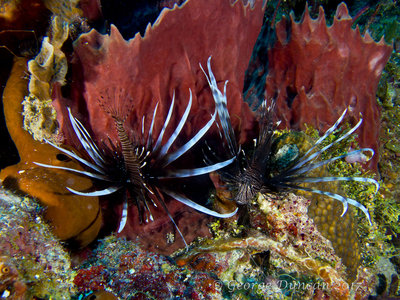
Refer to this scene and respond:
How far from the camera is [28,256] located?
1570mm

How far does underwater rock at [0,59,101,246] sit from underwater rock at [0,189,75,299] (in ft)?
0.44

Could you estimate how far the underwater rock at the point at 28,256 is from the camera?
142 centimetres

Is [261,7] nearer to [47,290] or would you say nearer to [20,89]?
[20,89]

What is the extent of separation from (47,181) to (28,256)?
2.35 feet

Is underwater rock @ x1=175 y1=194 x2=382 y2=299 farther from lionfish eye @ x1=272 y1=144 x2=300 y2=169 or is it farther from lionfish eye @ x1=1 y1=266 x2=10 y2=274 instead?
lionfish eye @ x1=1 y1=266 x2=10 y2=274

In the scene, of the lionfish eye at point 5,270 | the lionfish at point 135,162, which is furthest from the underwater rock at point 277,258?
the lionfish eye at point 5,270

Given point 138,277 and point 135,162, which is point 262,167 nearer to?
point 135,162

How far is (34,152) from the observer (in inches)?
92.4

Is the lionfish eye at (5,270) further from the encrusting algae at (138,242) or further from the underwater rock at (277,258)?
the underwater rock at (277,258)

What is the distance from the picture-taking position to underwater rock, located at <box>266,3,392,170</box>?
3.54 meters

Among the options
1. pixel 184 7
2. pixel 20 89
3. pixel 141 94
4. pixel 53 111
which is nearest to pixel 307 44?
pixel 184 7

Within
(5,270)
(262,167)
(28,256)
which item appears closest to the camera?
(5,270)

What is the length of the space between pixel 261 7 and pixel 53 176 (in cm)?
316

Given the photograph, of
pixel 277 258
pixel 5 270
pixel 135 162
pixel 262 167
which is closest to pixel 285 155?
pixel 262 167
